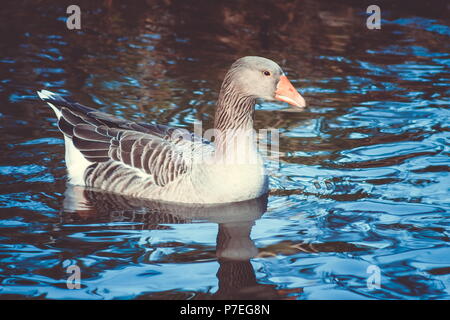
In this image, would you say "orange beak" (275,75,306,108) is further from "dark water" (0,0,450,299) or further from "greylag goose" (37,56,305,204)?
"dark water" (0,0,450,299)

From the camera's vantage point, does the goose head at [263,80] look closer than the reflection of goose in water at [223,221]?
No

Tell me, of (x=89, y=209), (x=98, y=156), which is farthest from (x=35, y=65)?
(x=89, y=209)

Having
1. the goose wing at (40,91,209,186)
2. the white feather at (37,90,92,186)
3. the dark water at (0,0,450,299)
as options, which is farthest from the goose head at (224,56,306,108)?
the white feather at (37,90,92,186)

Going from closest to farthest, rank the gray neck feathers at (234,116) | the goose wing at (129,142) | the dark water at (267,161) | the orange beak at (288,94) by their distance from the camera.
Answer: the dark water at (267,161) < the orange beak at (288,94) < the gray neck feathers at (234,116) < the goose wing at (129,142)

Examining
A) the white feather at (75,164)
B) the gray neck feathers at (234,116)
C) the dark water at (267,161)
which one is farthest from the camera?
the white feather at (75,164)

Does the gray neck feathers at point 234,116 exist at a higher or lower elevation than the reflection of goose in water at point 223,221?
higher

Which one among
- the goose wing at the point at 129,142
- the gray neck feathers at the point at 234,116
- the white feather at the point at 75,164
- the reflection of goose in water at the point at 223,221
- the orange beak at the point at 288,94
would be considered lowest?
the reflection of goose in water at the point at 223,221

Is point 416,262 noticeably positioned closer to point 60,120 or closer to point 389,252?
point 389,252

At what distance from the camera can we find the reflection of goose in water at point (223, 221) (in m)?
6.04

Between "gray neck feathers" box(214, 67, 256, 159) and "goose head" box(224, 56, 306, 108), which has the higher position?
"goose head" box(224, 56, 306, 108)

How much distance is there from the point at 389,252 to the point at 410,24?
9.82 m

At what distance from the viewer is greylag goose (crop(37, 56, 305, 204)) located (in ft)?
25.7

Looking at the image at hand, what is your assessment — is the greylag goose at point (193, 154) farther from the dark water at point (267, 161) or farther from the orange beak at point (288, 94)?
the dark water at point (267, 161)

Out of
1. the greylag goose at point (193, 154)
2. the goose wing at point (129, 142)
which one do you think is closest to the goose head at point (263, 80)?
the greylag goose at point (193, 154)
